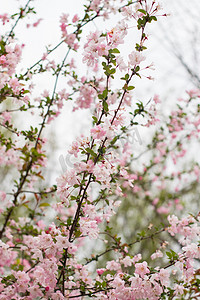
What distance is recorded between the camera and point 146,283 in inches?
62.4

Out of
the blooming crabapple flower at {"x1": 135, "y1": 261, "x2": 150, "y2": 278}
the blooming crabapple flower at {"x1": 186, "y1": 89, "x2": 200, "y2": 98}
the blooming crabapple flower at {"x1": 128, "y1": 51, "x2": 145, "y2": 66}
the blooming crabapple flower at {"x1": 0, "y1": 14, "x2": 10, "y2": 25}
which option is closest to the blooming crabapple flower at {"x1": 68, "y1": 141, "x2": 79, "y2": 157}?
the blooming crabapple flower at {"x1": 128, "y1": 51, "x2": 145, "y2": 66}

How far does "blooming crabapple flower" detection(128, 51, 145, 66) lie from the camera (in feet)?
5.19

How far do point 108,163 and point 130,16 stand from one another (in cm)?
93

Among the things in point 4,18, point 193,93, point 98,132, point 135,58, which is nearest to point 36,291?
point 98,132

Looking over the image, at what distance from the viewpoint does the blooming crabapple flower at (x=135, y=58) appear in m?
1.58

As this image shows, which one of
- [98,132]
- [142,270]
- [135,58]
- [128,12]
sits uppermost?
[128,12]

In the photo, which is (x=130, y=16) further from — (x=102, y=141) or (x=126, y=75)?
(x=102, y=141)

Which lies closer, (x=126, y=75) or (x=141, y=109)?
(x=126, y=75)

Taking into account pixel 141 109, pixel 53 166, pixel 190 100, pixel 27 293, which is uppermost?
A: pixel 53 166

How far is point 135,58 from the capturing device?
1.60m

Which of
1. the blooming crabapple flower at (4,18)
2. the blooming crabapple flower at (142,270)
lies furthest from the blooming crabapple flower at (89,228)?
the blooming crabapple flower at (4,18)

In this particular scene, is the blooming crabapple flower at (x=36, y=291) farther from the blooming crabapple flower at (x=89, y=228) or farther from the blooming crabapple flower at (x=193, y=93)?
the blooming crabapple flower at (x=193, y=93)

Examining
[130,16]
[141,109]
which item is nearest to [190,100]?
[141,109]

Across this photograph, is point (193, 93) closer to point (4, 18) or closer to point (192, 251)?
point (4, 18)
